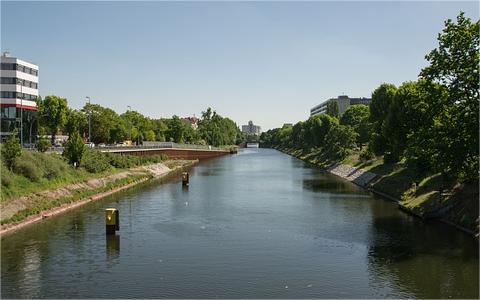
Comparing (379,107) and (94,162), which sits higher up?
(379,107)

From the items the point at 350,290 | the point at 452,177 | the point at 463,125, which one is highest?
the point at 463,125

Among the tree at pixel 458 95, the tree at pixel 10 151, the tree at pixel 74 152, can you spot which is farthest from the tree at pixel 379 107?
the tree at pixel 10 151

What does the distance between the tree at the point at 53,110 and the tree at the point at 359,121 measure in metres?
72.7

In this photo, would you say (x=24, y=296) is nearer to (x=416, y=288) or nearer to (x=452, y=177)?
(x=416, y=288)

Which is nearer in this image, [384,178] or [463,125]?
[463,125]

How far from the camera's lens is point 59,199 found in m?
58.9

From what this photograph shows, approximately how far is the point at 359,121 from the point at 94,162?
321ft

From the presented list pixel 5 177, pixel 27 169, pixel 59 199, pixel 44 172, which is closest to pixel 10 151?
pixel 27 169

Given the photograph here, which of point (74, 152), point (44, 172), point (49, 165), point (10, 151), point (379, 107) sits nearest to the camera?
point (10, 151)

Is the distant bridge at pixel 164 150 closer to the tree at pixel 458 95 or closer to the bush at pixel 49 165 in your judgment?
the bush at pixel 49 165

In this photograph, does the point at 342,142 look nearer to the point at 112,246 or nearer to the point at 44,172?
the point at 44,172

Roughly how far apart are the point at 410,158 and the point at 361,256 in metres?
24.2

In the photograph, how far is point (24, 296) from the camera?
29.0 metres

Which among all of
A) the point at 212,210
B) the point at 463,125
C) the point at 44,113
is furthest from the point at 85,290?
the point at 44,113
